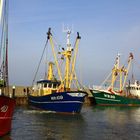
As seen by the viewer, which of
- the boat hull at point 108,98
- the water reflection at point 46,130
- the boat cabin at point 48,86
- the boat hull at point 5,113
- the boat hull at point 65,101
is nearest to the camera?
the boat hull at point 5,113

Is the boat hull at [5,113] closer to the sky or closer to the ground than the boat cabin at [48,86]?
closer to the ground

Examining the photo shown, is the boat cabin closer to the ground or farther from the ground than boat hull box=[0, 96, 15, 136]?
farther from the ground

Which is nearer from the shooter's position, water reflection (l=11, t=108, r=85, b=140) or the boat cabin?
water reflection (l=11, t=108, r=85, b=140)

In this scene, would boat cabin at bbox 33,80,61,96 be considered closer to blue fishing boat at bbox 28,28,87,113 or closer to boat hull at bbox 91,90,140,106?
blue fishing boat at bbox 28,28,87,113

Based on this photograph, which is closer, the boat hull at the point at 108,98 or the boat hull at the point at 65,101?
the boat hull at the point at 65,101

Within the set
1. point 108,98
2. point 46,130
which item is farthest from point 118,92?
point 46,130

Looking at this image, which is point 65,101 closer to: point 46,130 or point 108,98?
point 46,130

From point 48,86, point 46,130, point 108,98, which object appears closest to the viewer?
point 46,130

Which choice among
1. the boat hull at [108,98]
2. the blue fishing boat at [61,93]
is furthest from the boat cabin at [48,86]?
the boat hull at [108,98]

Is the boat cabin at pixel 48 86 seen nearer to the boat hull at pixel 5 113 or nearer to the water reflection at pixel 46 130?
the water reflection at pixel 46 130

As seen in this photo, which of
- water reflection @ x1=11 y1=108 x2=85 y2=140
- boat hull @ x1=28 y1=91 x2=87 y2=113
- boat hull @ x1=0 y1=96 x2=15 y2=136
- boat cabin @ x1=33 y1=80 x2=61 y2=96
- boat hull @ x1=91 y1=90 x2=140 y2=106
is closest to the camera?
boat hull @ x1=0 y1=96 x2=15 y2=136

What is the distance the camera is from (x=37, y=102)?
49.1m

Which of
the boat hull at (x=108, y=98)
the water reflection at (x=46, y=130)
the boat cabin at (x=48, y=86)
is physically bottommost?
the water reflection at (x=46, y=130)

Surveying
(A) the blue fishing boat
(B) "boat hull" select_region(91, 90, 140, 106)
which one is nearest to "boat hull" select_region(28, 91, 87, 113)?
(A) the blue fishing boat
